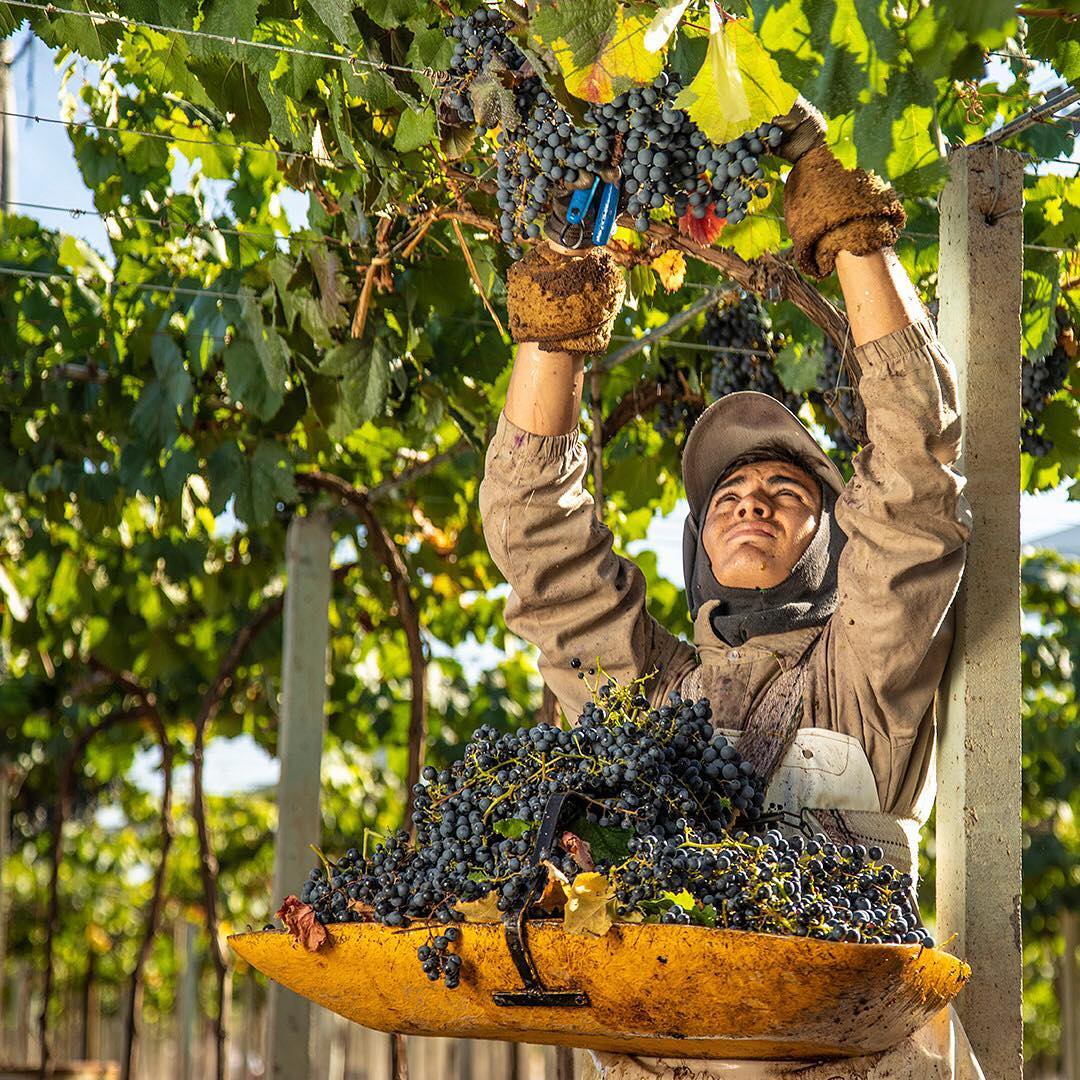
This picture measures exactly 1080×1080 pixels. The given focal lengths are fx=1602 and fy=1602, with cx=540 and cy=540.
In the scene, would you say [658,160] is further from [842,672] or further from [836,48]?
[842,672]

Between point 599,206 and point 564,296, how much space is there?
212mm

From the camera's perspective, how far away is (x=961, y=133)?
11.3 feet

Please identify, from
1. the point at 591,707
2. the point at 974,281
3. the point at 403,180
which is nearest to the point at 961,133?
the point at 974,281

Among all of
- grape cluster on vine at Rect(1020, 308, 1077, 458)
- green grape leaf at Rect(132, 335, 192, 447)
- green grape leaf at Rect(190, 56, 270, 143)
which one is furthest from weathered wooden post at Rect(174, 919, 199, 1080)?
green grape leaf at Rect(190, 56, 270, 143)

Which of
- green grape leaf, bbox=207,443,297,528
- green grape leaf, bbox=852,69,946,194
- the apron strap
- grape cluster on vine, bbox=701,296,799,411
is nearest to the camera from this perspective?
green grape leaf, bbox=852,69,946,194

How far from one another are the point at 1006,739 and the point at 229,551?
18.9ft

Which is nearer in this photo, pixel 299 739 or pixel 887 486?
pixel 887 486

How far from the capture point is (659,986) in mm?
1950

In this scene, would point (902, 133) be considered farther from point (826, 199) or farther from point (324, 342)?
point (324, 342)

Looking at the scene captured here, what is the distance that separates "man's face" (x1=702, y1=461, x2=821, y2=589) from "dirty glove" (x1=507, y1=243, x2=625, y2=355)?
485 mm

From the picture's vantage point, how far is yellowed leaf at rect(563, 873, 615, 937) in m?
1.94

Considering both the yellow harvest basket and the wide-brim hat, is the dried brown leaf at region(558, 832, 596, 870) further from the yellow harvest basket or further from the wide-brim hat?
the wide-brim hat

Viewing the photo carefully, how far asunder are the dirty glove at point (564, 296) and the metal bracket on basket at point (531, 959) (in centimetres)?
84

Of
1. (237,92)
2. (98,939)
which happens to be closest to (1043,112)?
(237,92)
